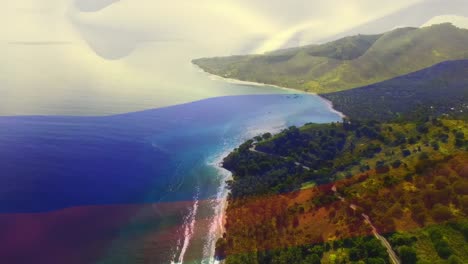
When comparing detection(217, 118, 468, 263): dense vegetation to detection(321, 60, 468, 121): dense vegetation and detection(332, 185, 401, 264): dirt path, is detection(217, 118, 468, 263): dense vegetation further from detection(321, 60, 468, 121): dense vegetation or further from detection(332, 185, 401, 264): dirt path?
detection(321, 60, 468, 121): dense vegetation

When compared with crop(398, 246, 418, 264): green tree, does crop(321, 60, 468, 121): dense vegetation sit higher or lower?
higher

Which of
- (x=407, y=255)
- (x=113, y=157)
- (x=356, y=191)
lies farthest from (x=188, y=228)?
(x=407, y=255)

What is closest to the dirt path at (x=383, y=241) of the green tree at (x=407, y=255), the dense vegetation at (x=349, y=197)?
the dense vegetation at (x=349, y=197)

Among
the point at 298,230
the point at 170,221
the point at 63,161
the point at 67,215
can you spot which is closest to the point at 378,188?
the point at 298,230

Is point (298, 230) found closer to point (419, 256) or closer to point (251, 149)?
point (419, 256)

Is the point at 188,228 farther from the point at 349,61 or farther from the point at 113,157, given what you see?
the point at 349,61

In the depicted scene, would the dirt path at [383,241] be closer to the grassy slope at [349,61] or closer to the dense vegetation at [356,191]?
the dense vegetation at [356,191]

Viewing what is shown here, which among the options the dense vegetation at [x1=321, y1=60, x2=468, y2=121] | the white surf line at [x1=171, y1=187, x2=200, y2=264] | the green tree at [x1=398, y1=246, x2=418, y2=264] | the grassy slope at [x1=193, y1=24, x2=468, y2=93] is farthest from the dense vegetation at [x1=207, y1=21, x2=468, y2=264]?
the grassy slope at [x1=193, y1=24, x2=468, y2=93]
